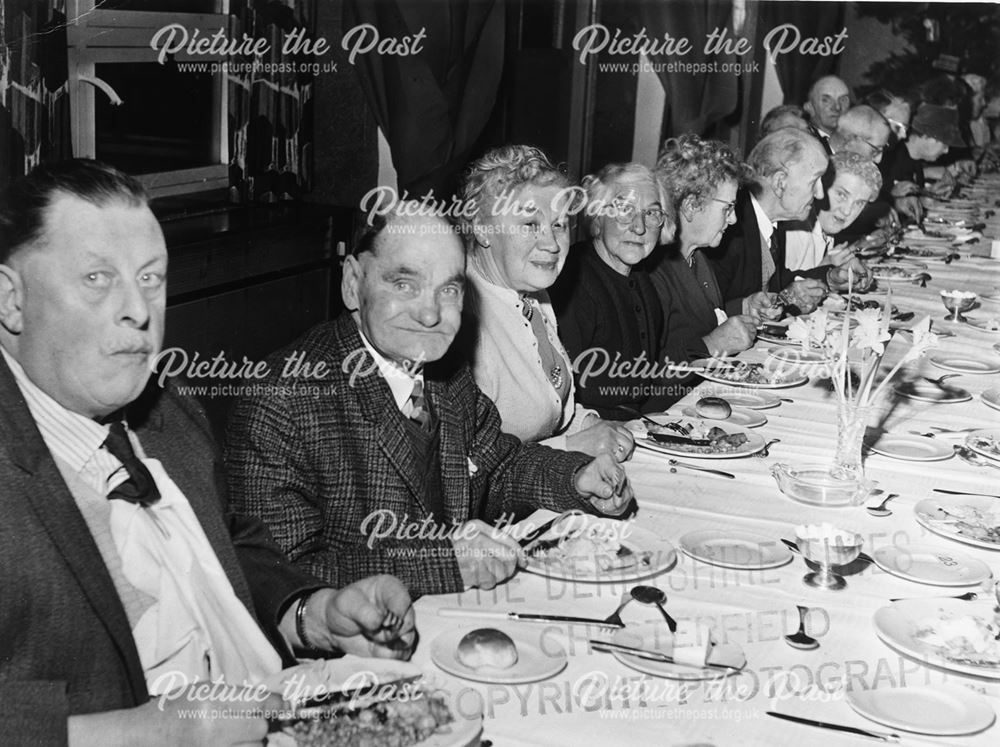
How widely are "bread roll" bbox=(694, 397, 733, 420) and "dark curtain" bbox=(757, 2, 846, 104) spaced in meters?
6.84

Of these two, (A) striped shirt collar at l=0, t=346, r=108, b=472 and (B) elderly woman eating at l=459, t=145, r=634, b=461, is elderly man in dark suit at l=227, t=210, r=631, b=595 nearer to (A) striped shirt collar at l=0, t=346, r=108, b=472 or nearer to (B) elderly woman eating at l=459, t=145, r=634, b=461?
(A) striped shirt collar at l=0, t=346, r=108, b=472

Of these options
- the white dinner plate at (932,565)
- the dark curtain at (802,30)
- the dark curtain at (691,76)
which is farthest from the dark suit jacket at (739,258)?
the dark curtain at (802,30)

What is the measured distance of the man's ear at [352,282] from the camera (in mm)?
2094

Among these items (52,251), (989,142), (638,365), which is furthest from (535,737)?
(989,142)

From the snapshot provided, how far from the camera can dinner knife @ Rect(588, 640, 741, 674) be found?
5.02 feet

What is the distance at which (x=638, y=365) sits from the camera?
11.9 ft

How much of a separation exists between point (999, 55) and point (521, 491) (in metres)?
11.6

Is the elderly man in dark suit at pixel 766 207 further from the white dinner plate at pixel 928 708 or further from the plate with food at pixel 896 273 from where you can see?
the white dinner plate at pixel 928 708

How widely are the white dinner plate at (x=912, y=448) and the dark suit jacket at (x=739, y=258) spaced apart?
1.82m

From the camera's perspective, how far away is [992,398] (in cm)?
322

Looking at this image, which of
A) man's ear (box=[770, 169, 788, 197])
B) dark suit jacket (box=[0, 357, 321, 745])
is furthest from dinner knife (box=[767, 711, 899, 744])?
man's ear (box=[770, 169, 788, 197])

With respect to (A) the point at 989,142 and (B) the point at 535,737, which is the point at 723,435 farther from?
(A) the point at 989,142

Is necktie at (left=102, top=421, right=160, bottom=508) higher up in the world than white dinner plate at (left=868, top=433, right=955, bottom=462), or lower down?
higher up

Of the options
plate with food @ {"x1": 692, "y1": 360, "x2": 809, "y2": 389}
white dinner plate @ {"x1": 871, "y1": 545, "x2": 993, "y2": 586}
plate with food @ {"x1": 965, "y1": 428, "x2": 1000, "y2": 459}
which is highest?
plate with food @ {"x1": 692, "y1": 360, "x2": 809, "y2": 389}
